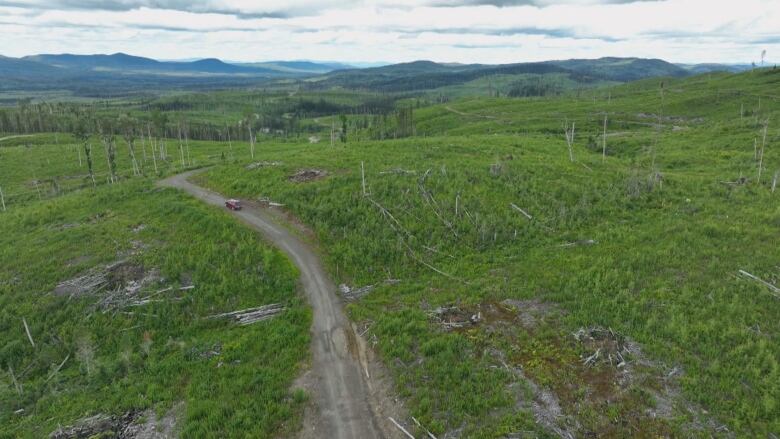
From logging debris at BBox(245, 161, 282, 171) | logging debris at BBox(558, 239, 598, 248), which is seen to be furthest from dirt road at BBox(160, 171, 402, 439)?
logging debris at BBox(245, 161, 282, 171)

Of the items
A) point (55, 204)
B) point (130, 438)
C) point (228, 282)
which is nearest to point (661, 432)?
point (130, 438)

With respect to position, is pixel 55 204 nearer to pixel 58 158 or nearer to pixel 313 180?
pixel 313 180

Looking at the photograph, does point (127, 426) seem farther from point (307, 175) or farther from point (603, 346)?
point (307, 175)

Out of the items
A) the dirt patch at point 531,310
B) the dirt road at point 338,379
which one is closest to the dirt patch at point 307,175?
the dirt road at point 338,379

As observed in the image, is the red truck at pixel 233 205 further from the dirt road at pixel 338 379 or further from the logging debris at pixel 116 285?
the dirt road at pixel 338 379

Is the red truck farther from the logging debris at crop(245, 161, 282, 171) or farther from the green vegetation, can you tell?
the logging debris at crop(245, 161, 282, 171)

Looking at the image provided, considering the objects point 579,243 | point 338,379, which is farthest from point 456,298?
point 579,243
